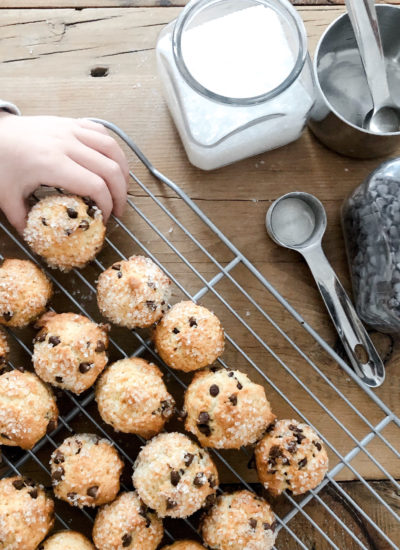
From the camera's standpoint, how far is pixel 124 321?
1.36 m

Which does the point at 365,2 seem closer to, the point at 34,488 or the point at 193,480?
the point at 193,480

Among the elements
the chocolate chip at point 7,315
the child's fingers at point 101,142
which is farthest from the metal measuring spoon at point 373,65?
the chocolate chip at point 7,315

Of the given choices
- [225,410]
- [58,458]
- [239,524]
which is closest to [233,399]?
[225,410]

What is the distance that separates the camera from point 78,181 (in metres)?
1.34

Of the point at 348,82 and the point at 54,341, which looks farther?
the point at 348,82

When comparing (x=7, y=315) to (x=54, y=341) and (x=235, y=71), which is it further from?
(x=235, y=71)

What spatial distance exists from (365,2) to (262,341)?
2.48 ft

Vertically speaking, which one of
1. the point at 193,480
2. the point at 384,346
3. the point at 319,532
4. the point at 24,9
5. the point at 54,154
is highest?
the point at 24,9

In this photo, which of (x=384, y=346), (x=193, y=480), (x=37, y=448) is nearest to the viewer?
(x=193, y=480)

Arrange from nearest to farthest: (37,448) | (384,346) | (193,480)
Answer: (193,480)
(37,448)
(384,346)

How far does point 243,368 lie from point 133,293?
A: 352 mm

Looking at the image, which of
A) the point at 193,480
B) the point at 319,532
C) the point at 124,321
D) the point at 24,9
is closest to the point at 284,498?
the point at 319,532

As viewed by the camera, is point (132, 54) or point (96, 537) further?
point (132, 54)

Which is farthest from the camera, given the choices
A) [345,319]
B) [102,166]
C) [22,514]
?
[345,319]
